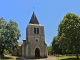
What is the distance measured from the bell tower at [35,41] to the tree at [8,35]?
6.29 meters

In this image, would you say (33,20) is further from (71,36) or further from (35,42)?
(71,36)

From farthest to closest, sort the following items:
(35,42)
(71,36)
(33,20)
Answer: (33,20) < (35,42) < (71,36)

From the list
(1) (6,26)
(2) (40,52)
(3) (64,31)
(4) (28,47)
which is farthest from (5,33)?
(3) (64,31)

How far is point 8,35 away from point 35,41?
9.69m

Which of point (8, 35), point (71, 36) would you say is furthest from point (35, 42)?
point (71, 36)

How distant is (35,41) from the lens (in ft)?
144

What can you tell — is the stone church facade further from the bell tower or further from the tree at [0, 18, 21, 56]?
the tree at [0, 18, 21, 56]

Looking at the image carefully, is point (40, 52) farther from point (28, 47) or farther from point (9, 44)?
point (9, 44)

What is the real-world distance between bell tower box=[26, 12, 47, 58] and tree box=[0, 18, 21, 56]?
6292 millimetres

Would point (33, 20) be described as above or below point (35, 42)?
above

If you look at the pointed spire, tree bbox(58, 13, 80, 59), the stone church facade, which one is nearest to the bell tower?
the stone church facade

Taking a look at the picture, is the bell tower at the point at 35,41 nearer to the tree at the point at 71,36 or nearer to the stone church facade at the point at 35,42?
the stone church facade at the point at 35,42

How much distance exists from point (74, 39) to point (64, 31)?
10.5 ft

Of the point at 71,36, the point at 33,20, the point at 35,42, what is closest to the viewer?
the point at 71,36
